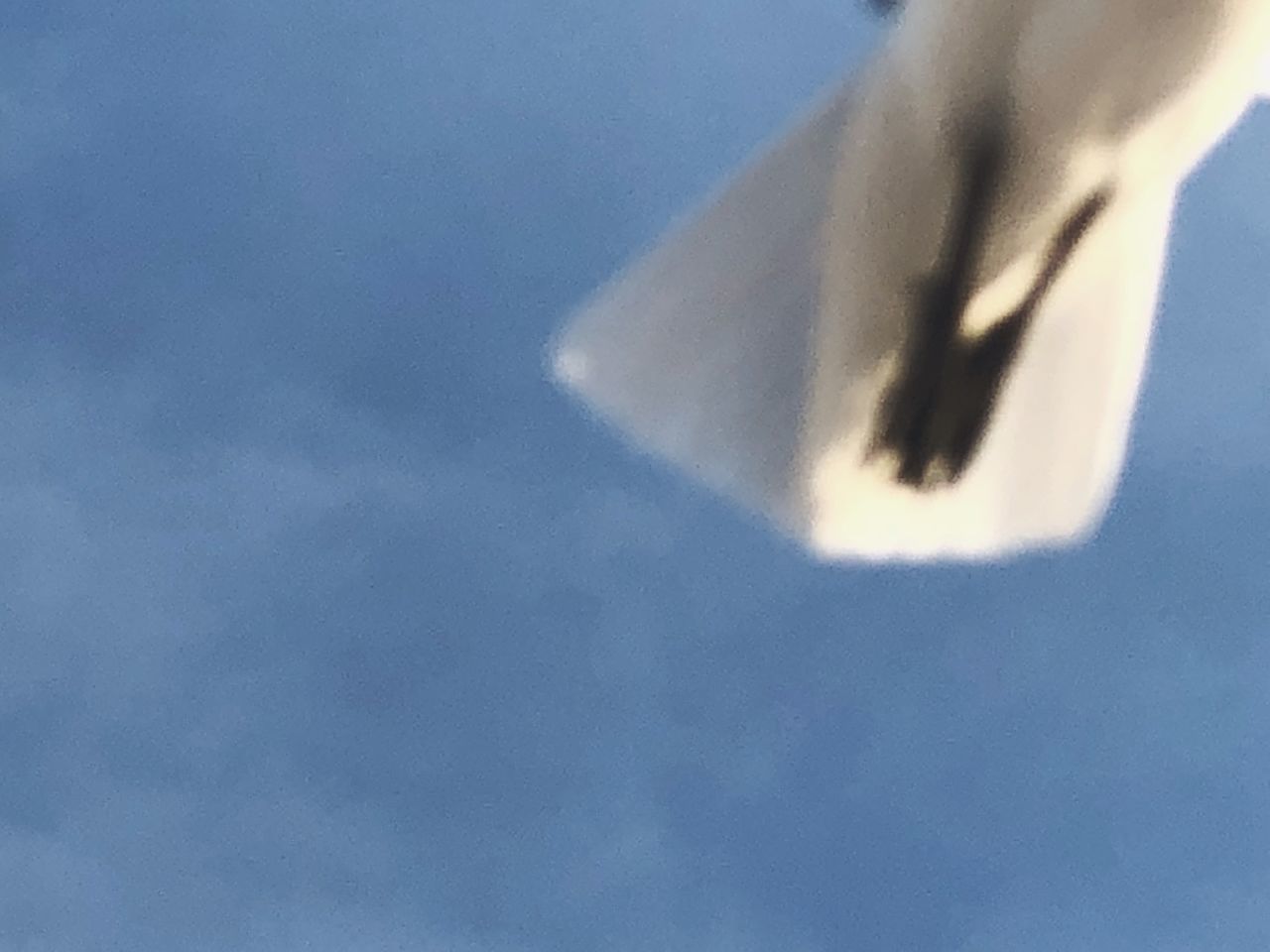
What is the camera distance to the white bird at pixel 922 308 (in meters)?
0.80

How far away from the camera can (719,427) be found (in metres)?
0.90

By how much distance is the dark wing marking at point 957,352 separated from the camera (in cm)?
83

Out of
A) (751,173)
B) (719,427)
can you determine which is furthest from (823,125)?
(719,427)

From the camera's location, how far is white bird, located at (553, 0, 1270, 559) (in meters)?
0.80

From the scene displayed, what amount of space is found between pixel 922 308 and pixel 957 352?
31 mm

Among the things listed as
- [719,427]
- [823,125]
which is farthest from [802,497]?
[823,125]

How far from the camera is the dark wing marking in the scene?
834mm

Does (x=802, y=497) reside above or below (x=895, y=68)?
below

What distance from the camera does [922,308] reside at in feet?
2.80

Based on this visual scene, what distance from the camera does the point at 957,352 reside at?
871mm

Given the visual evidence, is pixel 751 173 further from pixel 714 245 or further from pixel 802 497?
pixel 802 497

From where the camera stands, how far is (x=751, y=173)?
0.88 m

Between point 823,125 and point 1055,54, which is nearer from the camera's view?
point 1055,54

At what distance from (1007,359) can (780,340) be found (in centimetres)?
10
